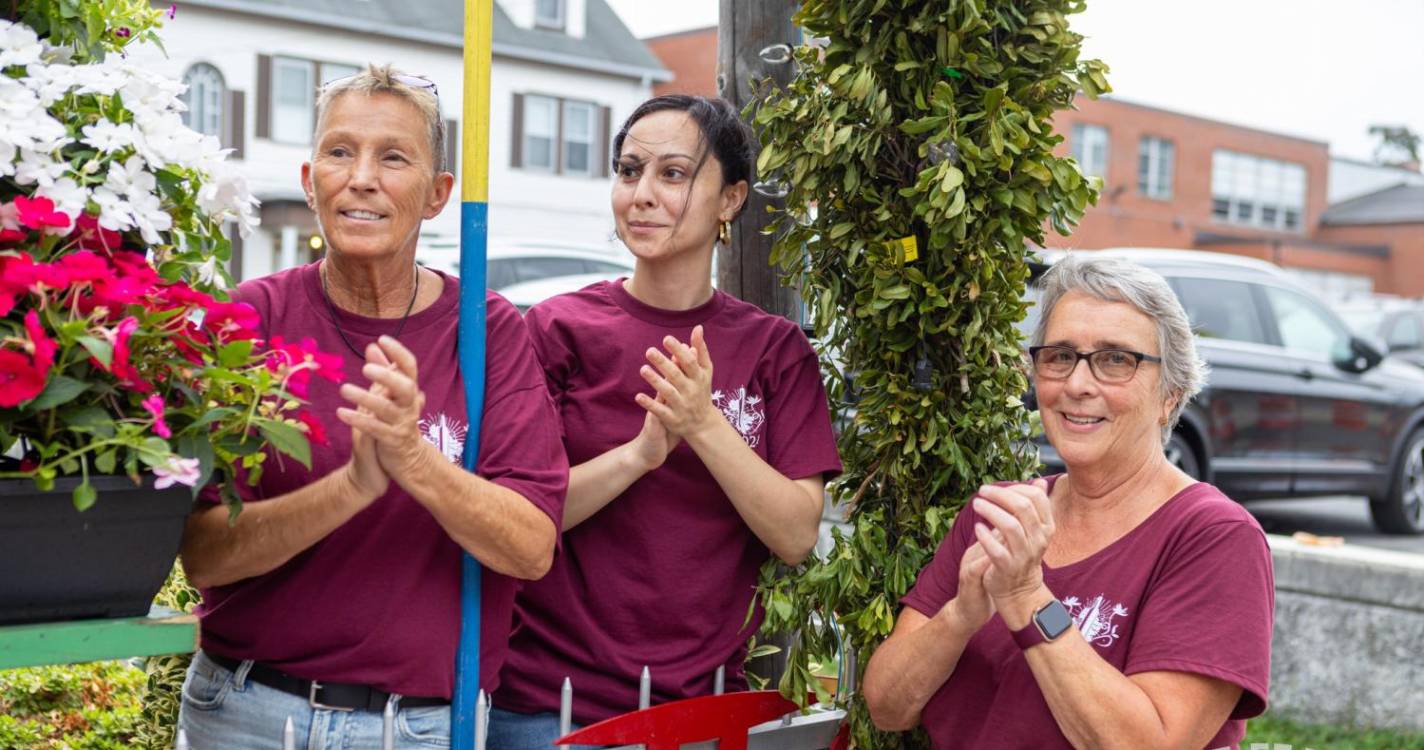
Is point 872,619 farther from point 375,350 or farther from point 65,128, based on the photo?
point 65,128

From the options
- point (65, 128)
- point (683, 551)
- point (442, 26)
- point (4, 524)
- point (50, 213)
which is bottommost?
point (683, 551)

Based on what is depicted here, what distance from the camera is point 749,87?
3.42 meters

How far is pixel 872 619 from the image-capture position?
9.07 ft

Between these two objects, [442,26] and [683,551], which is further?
[442,26]

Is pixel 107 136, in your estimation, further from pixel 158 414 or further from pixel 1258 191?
pixel 1258 191

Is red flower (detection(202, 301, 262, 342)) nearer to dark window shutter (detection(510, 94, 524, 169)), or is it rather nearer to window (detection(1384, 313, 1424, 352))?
window (detection(1384, 313, 1424, 352))

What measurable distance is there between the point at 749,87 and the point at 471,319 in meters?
1.32

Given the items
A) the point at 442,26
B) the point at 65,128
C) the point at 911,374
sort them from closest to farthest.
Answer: the point at 65,128, the point at 911,374, the point at 442,26

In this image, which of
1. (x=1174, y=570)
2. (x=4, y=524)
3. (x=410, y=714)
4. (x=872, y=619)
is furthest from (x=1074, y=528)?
(x=4, y=524)

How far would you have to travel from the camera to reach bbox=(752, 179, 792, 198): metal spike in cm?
301

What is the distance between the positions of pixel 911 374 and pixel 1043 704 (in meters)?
0.75

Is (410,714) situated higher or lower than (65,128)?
lower

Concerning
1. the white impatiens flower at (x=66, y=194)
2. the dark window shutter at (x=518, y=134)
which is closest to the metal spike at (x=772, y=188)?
the white impatiens flower at (x=66, y=194)

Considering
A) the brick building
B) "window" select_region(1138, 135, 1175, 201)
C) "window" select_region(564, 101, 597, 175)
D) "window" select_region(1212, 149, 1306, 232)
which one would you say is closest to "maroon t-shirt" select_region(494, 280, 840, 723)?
"window" select_region(564, 101, 597, 175)
